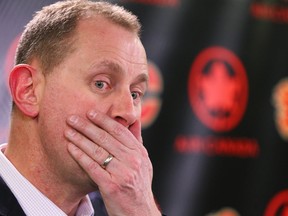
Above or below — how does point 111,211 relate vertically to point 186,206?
above

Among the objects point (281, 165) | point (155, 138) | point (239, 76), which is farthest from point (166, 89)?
point (281, 165)

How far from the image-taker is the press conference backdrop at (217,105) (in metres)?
2.07

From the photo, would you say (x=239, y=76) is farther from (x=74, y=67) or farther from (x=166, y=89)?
(x=74, y=67)

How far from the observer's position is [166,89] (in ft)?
6.86

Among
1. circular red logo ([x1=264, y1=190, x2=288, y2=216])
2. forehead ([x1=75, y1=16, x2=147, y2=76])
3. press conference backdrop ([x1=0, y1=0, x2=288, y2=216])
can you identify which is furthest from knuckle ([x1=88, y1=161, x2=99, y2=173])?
circular red logo ([x1=264, y1=190, x2=288, y2=216])

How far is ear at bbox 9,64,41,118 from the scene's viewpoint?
1.20 metres

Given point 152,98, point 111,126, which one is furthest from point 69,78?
point 152,98

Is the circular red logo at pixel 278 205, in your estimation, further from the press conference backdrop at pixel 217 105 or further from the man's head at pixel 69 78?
the man's head at pixel 69 78

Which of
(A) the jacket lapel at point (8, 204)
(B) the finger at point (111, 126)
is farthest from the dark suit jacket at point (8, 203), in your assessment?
(B) the finger at point (111, 126)

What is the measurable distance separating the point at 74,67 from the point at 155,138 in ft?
3.05

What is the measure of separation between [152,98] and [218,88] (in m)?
0.32

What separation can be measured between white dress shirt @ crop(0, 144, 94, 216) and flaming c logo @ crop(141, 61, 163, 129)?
2.92 feet

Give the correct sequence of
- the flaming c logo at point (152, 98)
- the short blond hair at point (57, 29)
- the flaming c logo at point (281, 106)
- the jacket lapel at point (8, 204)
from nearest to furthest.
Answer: the jacket lapel at point (8, 204), the short blond hair at point (57, 29), the flaming c logo at point (152, 98), the flaming c logo at point (281, 106)

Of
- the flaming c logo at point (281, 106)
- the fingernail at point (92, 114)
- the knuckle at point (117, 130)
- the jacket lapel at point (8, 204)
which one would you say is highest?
the fingernail at point (92, 114)
